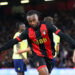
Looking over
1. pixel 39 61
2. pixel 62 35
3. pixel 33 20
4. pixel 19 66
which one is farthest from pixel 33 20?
pixel 19 66

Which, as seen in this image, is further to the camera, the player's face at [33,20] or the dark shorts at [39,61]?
the dark shorts at [39,61]

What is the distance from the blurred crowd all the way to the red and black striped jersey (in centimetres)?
574

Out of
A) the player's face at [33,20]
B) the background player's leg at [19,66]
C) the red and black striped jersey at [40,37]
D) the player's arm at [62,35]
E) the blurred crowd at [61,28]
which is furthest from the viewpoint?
the blurred crowd at [61,28]

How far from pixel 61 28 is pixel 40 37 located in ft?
40.5

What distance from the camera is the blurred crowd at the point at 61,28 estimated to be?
13.9 meters

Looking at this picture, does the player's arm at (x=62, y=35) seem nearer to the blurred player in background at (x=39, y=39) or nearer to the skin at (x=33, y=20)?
the blurred player in background at (x=39, y=39)

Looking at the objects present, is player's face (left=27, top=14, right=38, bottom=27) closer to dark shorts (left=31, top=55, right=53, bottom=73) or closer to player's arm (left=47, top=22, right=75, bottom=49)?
player's arm (left=47, top=22, right=75, bottom=49)

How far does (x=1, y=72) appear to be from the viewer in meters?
10.6

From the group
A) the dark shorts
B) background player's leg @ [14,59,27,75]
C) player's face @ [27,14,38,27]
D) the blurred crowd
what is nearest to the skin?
player's face @ [27,14,38,27]

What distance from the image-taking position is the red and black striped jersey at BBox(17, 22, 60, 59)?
5.57 metres

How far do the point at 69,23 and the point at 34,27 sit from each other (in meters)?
13.8

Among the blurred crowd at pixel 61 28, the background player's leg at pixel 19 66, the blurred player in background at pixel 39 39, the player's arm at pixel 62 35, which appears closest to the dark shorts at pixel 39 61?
the blurred player in background at pixel 39 39

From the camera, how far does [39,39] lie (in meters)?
5.64

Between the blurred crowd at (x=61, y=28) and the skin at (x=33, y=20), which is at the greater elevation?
the skin at (x=33, y=20)
